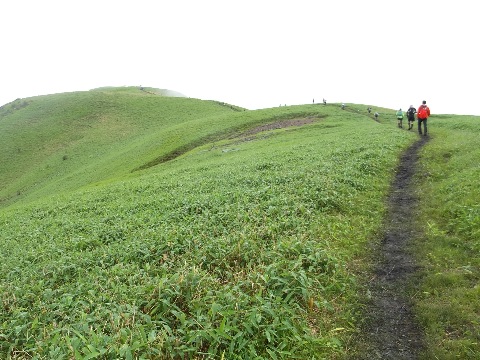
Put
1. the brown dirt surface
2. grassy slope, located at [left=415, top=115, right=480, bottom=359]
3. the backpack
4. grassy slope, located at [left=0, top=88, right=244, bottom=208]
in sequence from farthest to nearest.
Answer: grassy slope, located at [left=0, top=88, right=244, bottom=208] < the backpack < the brown dirt surface < grassy slope, located at [left=415, top=115, right=480, bottom=359]

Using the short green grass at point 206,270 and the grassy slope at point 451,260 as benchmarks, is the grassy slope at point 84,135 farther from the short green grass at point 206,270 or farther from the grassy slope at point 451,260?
the grassy slope at point 451,260

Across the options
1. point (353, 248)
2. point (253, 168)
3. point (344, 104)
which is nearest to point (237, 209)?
point (353, 248)

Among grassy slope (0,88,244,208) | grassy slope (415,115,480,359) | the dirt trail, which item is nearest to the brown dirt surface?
the dirt trail

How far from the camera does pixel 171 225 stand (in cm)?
1381

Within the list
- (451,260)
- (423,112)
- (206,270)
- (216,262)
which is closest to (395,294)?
(451,260)

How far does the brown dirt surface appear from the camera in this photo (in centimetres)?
677

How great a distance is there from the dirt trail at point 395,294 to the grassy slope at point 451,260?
→ 0.31 metres

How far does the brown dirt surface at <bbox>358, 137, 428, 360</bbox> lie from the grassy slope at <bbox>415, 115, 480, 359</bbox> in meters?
0.30

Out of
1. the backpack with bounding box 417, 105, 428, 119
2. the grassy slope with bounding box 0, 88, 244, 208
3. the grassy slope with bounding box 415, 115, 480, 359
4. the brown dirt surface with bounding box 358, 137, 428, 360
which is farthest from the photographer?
the grassy slope with bounding box 0, 88, 244, 208

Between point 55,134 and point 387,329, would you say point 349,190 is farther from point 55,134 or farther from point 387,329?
point 55,134

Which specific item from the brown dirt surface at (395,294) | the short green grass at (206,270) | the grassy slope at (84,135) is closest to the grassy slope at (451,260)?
the brown dirt surface at (395,294)

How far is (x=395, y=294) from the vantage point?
8383 mm

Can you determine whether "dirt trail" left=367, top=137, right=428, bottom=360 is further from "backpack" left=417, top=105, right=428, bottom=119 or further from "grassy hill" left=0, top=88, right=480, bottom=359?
"backpack" left=417, top=105, right=428, bottom=119

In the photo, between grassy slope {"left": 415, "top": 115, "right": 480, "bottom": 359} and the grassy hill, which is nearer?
grassy slope {"left": 415, "top": 115, "right": 480, "bottom": 359}
